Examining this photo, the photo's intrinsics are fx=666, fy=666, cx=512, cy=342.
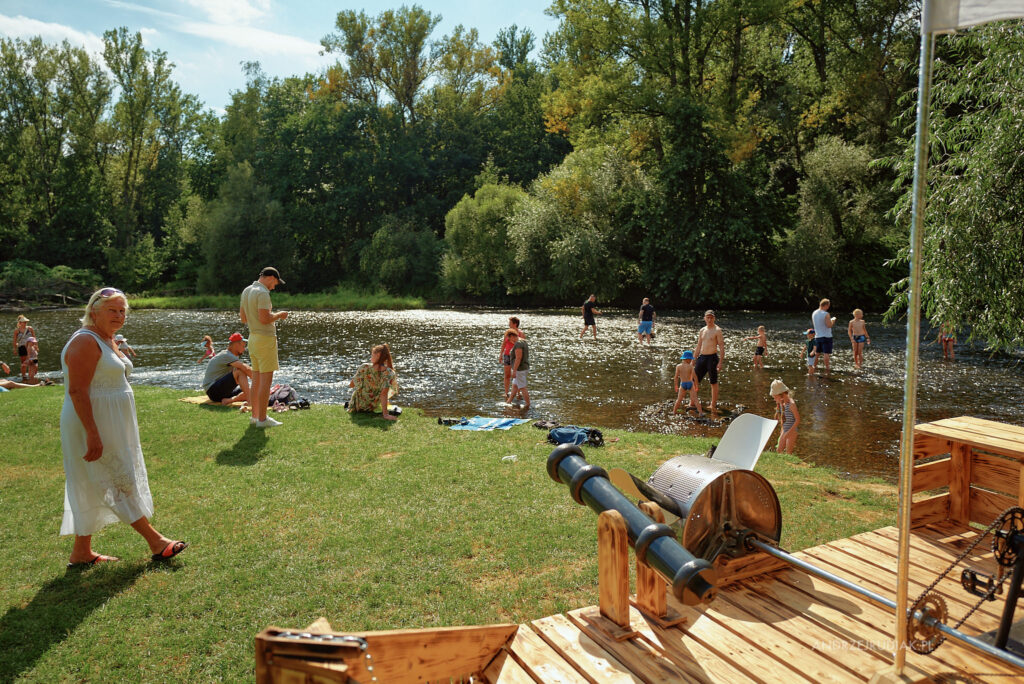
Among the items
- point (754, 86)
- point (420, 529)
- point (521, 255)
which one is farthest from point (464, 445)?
point (754, 86)

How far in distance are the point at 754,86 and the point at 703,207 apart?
12.4 metres

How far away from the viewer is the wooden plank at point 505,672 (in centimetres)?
340

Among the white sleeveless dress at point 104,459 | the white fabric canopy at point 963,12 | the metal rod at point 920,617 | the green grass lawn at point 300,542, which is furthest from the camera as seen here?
the white sleeveless dress at point 104,459

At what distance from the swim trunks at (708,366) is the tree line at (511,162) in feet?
15.6

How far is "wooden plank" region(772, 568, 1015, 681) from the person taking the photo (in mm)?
3451

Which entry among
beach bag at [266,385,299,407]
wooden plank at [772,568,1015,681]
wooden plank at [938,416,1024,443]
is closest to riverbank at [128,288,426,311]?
beach bag at [266,385,299,407]

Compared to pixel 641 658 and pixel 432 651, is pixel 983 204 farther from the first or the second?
pixel 432 651

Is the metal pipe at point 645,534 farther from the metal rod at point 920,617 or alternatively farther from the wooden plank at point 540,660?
the metal rod at point 920,617

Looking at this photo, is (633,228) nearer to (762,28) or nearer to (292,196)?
(762,28)

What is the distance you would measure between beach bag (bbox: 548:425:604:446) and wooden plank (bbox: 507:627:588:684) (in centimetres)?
681

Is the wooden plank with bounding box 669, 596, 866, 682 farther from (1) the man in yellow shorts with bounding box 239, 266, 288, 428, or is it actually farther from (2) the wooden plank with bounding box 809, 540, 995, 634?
(1) the man in yellow shorts with bounding box 239, 266, 288, 428

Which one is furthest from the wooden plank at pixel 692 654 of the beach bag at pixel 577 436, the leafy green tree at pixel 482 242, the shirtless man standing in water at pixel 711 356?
the leafy green tree at pixel 482 242

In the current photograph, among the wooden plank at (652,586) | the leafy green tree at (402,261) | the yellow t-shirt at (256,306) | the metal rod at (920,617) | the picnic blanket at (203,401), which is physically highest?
the leafy green tree at (402,261)

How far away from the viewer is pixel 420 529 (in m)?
6.67
